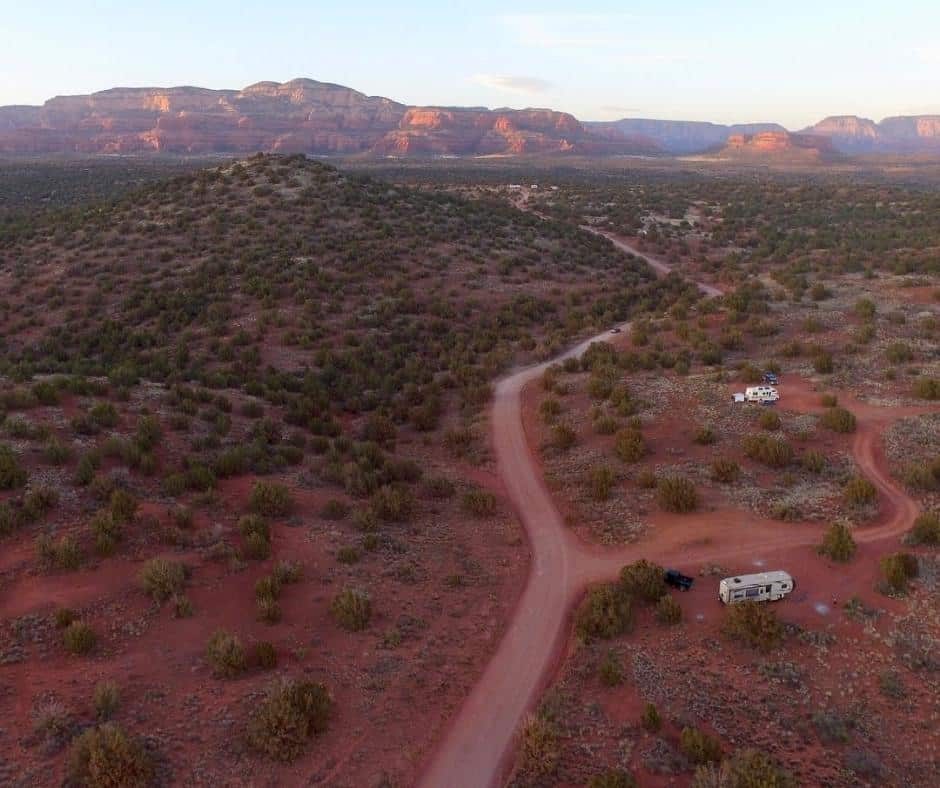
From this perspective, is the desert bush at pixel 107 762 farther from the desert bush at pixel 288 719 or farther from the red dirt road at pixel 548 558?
the red dirt road at pixel 548 558

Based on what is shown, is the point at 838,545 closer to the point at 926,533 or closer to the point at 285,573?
the point at 926,533

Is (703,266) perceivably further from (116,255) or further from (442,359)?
(116,255)

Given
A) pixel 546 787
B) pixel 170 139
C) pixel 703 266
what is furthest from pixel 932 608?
pixel 170 139

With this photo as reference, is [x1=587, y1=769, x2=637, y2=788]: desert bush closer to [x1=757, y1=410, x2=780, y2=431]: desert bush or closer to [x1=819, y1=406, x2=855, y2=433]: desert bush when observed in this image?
[x1=757, y1=410, x2=780, y2=431]: desert bush

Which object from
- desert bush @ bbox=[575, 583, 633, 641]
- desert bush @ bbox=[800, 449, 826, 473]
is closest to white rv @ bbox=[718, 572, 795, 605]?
desert bush @ bbox=[575, 583, 633, 641]

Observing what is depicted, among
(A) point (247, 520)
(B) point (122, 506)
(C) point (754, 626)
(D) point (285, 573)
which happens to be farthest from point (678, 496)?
(B) point (122, 506)

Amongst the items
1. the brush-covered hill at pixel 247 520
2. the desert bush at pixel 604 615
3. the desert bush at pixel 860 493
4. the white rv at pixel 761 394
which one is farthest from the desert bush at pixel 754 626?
the white rv at pixel 761 394
